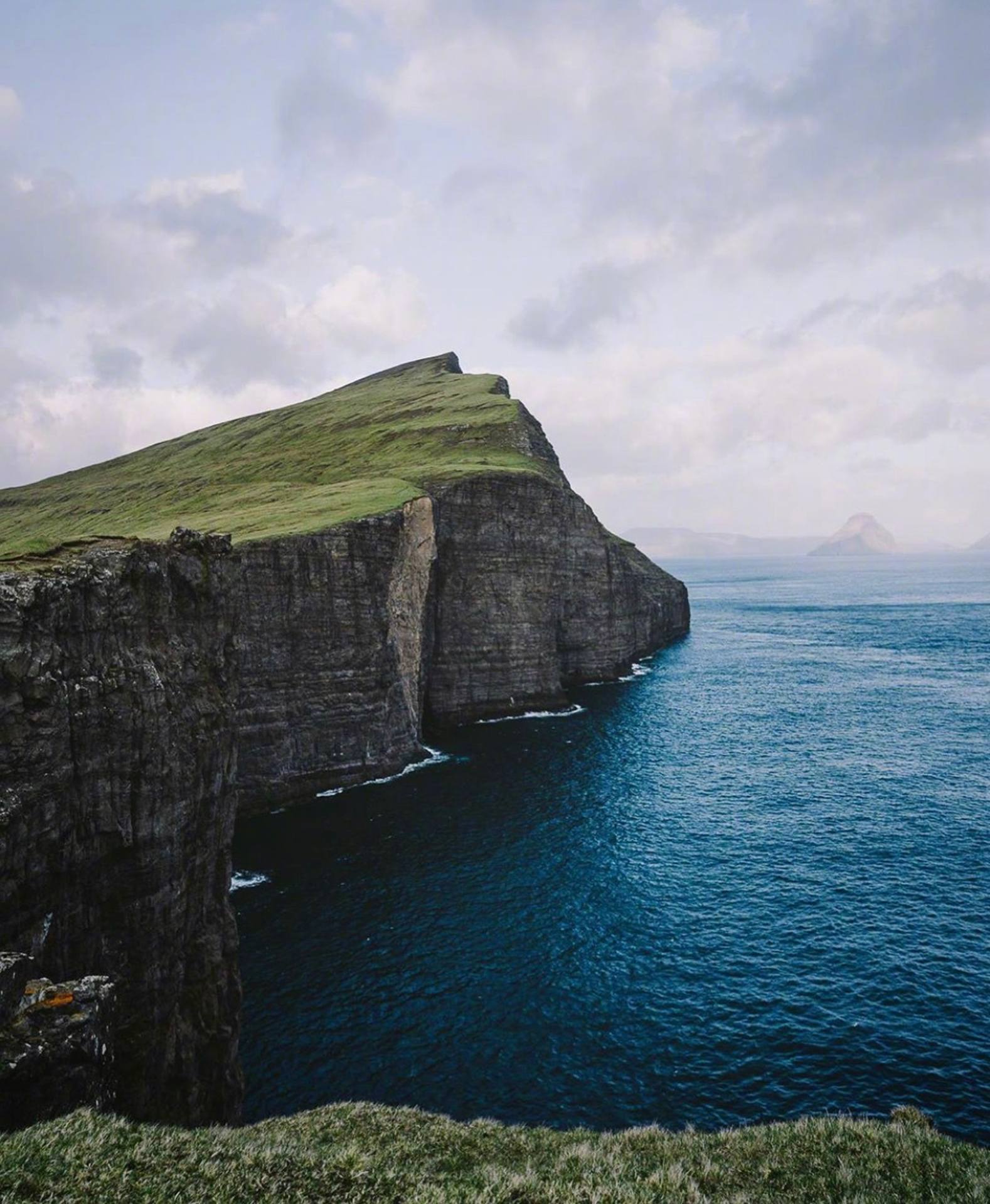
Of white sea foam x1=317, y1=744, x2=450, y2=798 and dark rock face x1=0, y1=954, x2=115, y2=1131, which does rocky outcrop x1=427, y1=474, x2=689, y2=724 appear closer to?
white sea foam x1=317, y1=744, x2=450, y2=798

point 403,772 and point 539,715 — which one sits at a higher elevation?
point 539,715

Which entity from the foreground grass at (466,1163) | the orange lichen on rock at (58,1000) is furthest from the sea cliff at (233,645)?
the foreground grass at (466,1163)

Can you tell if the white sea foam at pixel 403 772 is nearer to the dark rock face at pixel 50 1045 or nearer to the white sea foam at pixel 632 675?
the white sea foam at pixel 632 675

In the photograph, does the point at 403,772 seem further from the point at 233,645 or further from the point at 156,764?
the point at 156,764

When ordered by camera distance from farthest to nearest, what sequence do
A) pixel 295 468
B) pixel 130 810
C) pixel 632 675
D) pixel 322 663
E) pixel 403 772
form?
pixel 632 675 < pixel 295 468 < pixel 403 772 < pixel 322 663 < pixel 130 810

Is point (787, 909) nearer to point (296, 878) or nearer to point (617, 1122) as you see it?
point (617, 1122)


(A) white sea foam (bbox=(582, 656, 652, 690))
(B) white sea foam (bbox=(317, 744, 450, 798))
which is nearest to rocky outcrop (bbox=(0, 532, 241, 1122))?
(B) white sea foam (bbox=(317, 744, 450, 798))

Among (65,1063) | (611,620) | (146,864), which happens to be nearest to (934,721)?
Result: (611,620)

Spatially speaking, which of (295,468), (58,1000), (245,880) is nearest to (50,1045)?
(58,1000)
